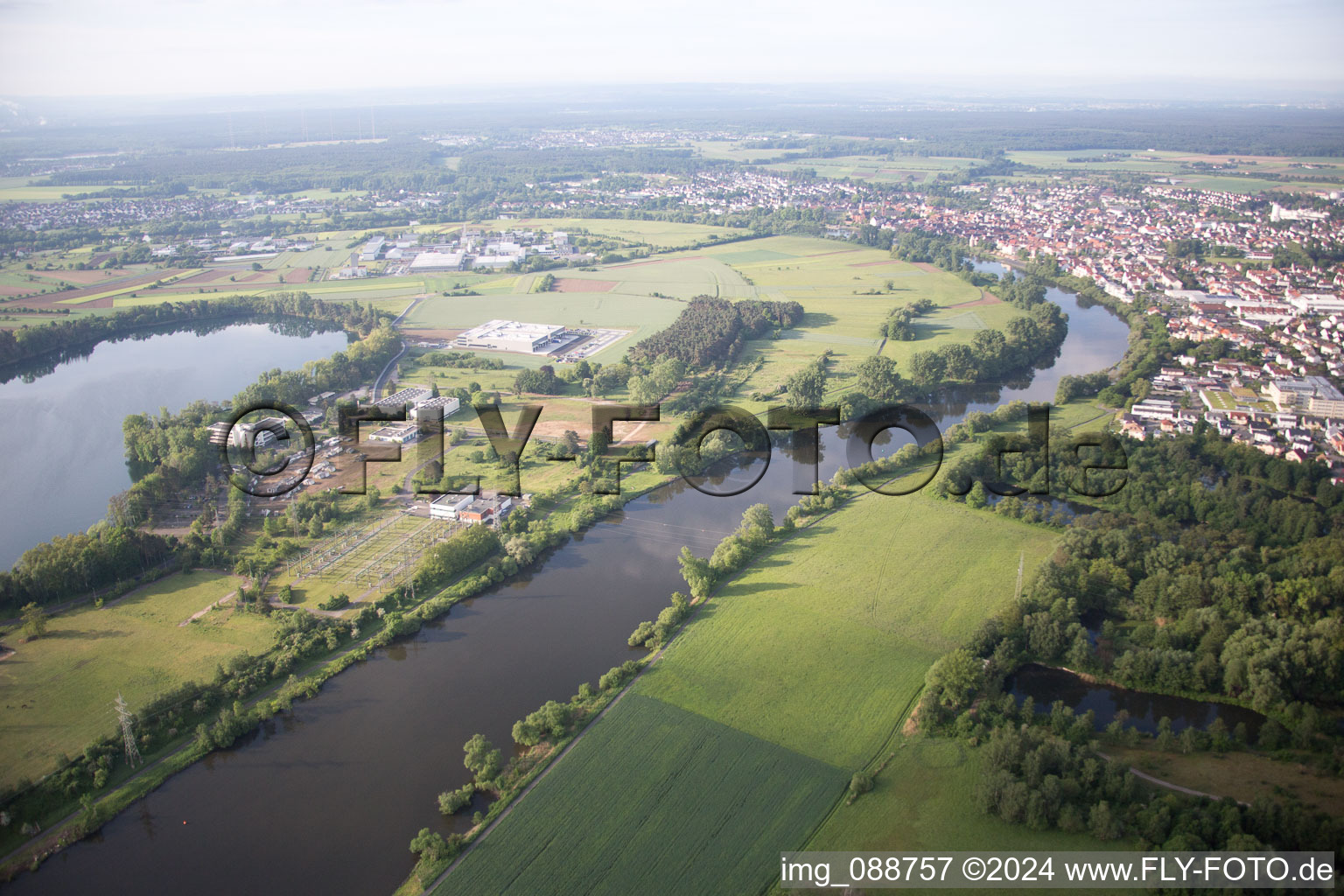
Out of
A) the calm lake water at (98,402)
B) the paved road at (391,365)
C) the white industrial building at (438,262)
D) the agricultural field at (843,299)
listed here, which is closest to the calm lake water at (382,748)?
the calm lake water at (98,402)

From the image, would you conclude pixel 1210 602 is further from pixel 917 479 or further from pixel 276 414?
pixel 276 414

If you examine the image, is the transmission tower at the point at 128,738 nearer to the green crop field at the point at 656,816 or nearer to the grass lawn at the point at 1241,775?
the green crop field at the point at 656,816

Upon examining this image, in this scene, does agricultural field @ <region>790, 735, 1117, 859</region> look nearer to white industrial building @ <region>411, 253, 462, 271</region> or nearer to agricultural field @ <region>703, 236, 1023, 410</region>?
agricultural field @ <region>703, 236, 1023, 410</region>

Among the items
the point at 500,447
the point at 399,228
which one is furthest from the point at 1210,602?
the point at 399,228

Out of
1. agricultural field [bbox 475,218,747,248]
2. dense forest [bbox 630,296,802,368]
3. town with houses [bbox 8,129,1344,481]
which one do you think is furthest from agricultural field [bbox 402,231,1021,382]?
town with houses [bbox 8,129,1344,481]

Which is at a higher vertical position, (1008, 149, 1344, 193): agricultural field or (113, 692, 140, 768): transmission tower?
(1008, 149, 1344, 193): agricultural field
